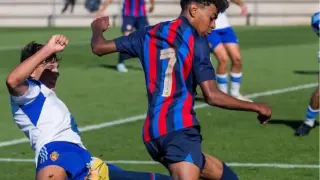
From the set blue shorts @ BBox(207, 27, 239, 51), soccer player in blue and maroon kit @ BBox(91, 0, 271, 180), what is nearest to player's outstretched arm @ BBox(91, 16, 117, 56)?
soccer player in blue and maroon kit @ BBox(91, 0, 271, 180)

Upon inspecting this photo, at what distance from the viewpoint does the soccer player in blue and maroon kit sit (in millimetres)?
6773

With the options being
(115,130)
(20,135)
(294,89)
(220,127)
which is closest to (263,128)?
(220,127)

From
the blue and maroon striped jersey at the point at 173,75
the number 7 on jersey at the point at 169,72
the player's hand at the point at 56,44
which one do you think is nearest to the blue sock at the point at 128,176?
the blue and maroon striped jersey at the point at 173,75

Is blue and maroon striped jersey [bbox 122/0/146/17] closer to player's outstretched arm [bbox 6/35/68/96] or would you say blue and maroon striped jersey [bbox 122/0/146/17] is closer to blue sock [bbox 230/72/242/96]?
blue sock [bbox 230/72/242/96]

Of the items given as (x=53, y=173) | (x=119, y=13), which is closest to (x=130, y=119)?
(x=53, y=173)

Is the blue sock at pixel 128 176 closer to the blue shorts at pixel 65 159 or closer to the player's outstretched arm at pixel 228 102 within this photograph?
the blue shorts at pixel 65 159

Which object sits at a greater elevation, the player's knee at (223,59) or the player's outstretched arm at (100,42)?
the player's outstretched arm at (100,42)

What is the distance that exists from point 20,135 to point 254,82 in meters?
6.62

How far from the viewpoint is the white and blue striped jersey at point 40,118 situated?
666cm

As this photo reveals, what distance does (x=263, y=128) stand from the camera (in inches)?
488

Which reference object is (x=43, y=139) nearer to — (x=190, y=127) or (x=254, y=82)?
(x=190, y=127)

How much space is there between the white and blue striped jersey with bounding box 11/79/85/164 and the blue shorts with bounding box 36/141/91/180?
0.06 metres

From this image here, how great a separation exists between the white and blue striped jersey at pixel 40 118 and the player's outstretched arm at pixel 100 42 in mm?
594

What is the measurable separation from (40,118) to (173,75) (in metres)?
0.99
